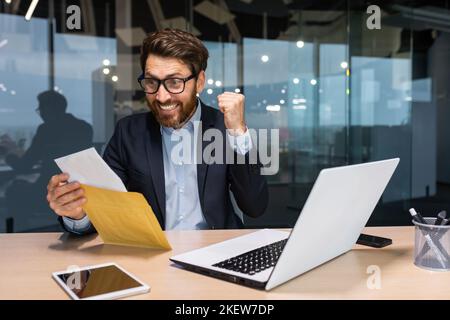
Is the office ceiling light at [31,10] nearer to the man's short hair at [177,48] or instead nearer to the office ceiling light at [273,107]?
the office ceiling light at [273,107]

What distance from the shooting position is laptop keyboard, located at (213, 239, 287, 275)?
891 millimetres

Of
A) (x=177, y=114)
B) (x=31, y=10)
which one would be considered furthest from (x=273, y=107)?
(x=177, y=114)

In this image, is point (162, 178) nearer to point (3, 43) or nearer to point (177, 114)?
point (177, 114)

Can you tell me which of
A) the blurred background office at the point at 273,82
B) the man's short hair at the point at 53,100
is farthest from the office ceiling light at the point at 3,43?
the man's short hair at the point at 53,100

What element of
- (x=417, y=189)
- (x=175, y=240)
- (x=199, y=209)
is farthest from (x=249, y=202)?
(x=417, y=189)

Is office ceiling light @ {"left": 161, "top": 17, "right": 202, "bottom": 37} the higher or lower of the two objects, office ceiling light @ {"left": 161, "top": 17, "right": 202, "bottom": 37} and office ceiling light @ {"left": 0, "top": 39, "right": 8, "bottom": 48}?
the higher

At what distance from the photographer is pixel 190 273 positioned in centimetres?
92

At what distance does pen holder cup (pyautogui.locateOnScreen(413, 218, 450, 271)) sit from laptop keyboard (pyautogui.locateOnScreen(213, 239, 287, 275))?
34 centimetres

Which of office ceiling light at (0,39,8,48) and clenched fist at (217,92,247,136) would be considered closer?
clenched fist at (217,92,247,136)

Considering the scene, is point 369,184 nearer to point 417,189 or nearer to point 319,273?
point 319,273

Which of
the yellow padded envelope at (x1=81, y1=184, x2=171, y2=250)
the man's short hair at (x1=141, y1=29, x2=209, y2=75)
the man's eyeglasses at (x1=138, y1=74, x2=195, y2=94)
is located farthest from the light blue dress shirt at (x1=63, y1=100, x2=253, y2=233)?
the yellow padded envelope at (x1=81, y1=184, x2=171, y2=250)

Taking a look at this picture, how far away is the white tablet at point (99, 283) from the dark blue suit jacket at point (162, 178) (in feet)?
2.01

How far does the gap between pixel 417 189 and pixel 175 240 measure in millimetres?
4337

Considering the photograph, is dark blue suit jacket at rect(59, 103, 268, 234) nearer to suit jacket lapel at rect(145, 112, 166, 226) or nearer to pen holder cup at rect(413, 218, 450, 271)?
suit jacket lapel at rect(145, 112, 166, 226)
